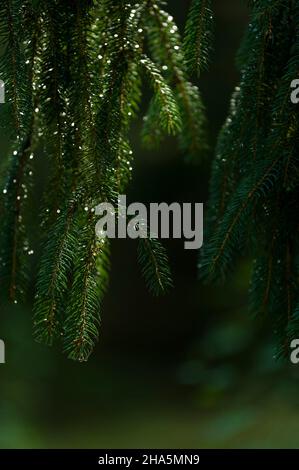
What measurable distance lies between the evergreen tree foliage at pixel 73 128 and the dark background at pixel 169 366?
2.71 m

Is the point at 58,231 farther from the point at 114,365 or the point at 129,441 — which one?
the point at 114,365

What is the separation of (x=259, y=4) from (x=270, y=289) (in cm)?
60

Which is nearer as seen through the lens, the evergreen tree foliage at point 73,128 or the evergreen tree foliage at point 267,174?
the evergreen tree foliage at point 73,128

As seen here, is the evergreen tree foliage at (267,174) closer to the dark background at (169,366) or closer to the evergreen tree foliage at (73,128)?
the evergreen tree foliage at (73,128)

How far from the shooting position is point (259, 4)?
1.45 metres

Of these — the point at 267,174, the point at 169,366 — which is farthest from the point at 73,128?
the point at 169,366

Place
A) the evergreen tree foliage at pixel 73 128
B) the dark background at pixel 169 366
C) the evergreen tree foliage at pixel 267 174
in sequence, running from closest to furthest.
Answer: the evergreen tree foliage at pixel 73 128, the evergreen tree foliage at pixel 267 174, the dark background at pixel 169 366

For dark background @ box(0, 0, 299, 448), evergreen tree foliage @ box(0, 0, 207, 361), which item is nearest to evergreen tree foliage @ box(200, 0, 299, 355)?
evergreen tree foliage @ box(0, 0, 207, 361)

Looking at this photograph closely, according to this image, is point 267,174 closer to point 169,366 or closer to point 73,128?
point 73,128

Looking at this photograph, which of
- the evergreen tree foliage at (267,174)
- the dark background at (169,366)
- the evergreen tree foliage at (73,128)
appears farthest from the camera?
the dark background at (169,366)

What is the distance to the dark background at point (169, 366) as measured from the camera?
455 centimetres

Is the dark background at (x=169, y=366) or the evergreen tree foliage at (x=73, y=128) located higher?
the dark background at (x=169, y=366)

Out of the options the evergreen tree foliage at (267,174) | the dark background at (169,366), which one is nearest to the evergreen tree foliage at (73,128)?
the evergreen tree foliage at (267,174)

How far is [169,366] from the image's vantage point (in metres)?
6.66
